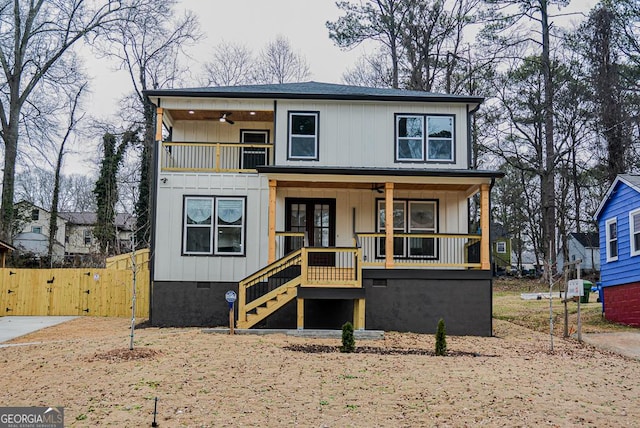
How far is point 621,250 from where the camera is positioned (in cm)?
1927

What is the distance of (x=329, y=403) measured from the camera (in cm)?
950

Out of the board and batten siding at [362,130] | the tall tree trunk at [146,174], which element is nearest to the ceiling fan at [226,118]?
the board and batten siding at [362,130]

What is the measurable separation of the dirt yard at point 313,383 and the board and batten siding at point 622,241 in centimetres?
485

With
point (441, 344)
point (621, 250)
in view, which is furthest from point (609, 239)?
point (441, 344)

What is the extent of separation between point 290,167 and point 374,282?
3.69 metres

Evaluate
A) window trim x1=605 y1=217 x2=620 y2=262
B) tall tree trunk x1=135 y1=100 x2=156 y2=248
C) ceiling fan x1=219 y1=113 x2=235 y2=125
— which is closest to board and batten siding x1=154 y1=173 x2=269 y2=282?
ceiling fan x1=219 y1=113 x2=235 y2=125

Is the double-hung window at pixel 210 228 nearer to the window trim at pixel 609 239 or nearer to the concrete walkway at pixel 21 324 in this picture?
the concrete walkway at pixel 21 324

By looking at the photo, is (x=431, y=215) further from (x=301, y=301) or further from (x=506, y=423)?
(x=506, y=423)

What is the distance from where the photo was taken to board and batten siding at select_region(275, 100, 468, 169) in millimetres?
19172

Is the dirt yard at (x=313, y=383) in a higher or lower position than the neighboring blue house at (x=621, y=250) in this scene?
lower

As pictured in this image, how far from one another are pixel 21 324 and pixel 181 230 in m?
6.52

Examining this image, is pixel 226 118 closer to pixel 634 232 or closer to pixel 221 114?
pixel 221 114

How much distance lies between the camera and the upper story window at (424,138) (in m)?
19.3

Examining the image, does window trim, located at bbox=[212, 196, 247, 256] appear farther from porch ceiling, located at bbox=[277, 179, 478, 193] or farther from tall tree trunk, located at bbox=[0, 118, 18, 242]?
tall tree trunk, located at bbox=[0, 118, 18, 242]
